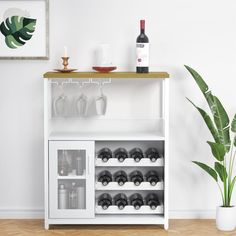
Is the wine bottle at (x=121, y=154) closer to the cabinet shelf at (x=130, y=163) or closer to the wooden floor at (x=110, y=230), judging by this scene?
the cabinet shelf at (x=130, y=163)

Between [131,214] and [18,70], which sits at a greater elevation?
[18,70]

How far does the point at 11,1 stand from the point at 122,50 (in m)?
0.97

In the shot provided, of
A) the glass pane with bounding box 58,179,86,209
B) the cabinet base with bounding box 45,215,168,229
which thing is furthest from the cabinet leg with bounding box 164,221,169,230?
the glass pane with bounding box 58,179,86,209

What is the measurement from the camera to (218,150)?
5223mm

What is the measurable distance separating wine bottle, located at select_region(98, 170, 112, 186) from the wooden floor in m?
0.37

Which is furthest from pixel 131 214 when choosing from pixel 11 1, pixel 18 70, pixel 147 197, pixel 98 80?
pixel 11 1

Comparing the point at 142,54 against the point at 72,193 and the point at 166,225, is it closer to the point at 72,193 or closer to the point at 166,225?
the point at 72,193

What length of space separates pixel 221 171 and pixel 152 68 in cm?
101

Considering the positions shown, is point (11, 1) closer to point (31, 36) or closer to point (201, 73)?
point (31, 36)

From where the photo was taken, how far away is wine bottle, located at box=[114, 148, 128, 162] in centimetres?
543

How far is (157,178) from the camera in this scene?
548cm

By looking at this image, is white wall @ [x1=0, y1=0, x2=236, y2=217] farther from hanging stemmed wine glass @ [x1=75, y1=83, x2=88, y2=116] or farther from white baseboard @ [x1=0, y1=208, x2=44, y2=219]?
hanging stemmed wine glass @ [x1=75, y1=83, x2=88, y2=116]

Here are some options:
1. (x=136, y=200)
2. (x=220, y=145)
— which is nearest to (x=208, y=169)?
(x=220, y=145)

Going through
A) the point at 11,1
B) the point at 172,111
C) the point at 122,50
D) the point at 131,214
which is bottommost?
the point at 131,214
